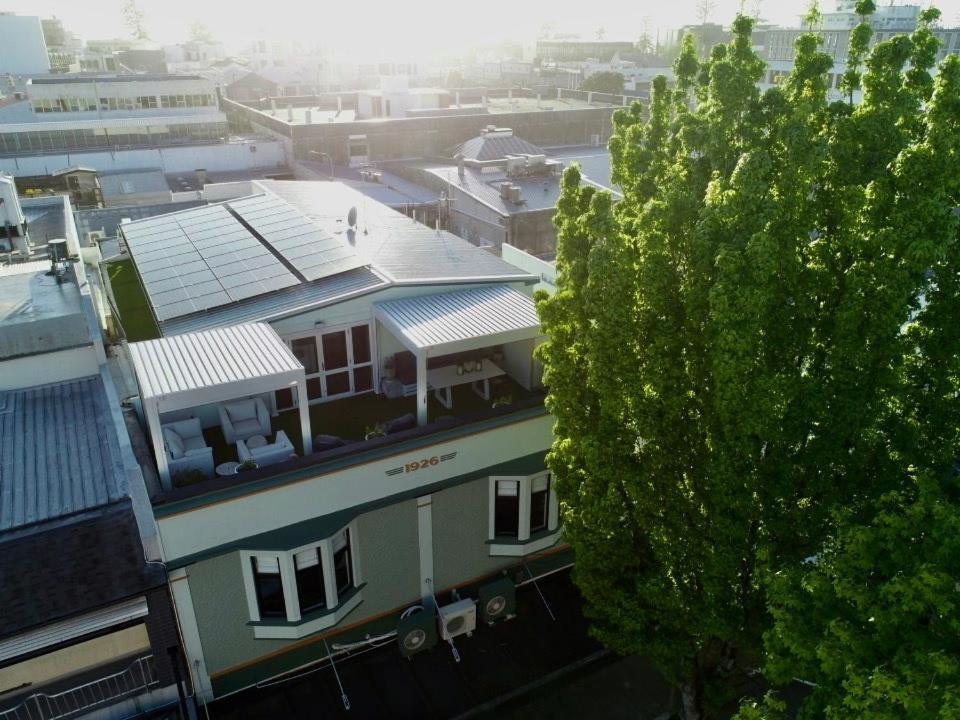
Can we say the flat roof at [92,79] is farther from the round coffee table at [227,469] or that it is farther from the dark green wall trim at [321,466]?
the dark green wall trim at [321,466]

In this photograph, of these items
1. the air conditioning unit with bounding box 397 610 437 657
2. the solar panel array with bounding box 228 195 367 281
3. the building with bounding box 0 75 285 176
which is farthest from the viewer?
the building with bounding box 0 75 285 176

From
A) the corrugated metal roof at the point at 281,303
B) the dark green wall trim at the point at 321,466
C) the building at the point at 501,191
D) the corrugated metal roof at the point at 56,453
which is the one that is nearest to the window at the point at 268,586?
the dark green wall trim at the point at 321,466

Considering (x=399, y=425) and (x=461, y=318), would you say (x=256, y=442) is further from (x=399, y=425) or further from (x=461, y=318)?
(x=461, y=318)

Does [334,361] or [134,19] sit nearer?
[334,361]

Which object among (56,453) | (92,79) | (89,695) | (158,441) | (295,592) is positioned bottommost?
(89,695)

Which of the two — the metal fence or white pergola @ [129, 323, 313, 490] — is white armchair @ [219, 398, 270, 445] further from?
the metal fence

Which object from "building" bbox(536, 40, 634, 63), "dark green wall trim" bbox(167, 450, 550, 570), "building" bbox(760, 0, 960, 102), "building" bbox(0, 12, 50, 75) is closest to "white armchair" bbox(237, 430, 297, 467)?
"dark green wall trim" bbox(167, 450, 550, 570)

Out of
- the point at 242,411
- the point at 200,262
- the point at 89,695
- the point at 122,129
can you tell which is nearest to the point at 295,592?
the point at 242,411
